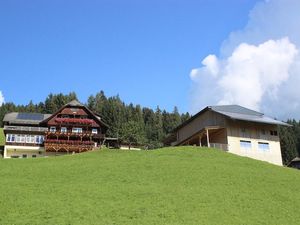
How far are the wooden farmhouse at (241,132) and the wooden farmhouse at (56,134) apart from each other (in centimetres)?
2333

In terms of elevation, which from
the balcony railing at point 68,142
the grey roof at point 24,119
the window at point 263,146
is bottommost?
the window at point 263,146

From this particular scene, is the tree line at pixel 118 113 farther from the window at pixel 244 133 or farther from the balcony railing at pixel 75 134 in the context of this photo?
the window at pixel 244 133

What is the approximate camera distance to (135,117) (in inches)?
6220

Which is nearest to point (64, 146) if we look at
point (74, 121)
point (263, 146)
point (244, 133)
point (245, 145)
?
point (74, 121)

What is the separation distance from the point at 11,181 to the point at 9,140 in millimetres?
43403

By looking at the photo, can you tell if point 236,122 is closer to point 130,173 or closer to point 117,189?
point 130,173

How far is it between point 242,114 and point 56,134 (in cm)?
3440

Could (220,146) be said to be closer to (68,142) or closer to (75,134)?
(68,142)

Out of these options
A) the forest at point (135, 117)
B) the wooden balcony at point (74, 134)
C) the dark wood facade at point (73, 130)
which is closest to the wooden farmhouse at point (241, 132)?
the wooden balcony at point (74, 134)

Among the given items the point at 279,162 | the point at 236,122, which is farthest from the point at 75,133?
the point at 279,162

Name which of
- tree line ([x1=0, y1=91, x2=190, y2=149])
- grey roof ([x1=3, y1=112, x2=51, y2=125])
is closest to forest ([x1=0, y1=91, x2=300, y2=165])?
tree line ([x1=0, y1=91, x2=190, y2=149])

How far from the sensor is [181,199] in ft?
95.2

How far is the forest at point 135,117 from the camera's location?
4929 inches

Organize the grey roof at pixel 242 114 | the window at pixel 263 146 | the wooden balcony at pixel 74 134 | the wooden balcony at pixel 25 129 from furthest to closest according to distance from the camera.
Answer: the wooden balcony at pixel 74 134 < the wooden balcony at pixel 25 129 < the window at pixel 263 146 < the grey roof at pixel 242 114
